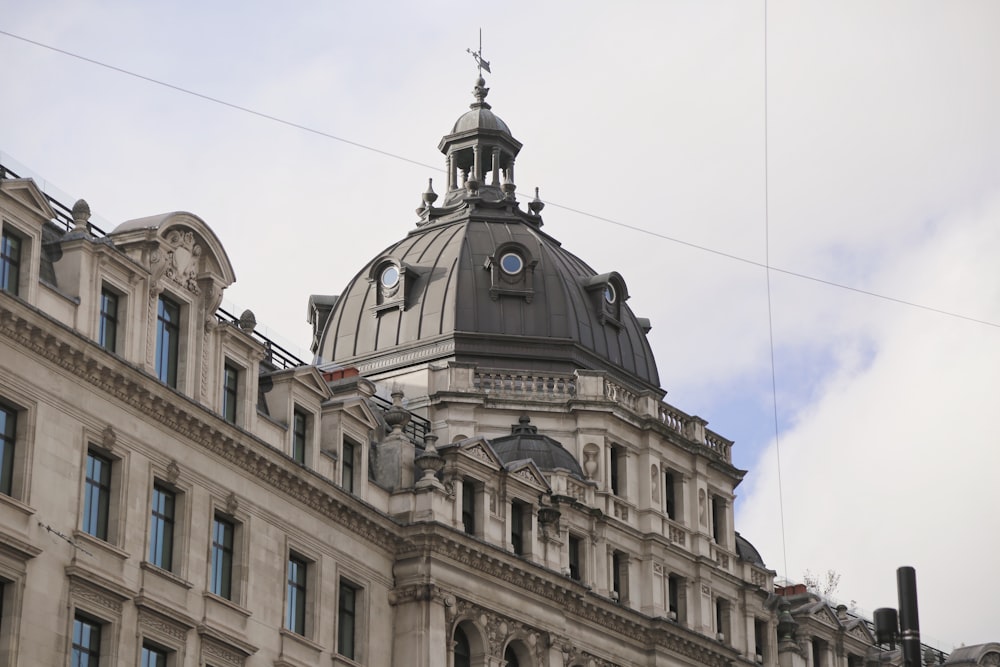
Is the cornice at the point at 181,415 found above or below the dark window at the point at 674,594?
below

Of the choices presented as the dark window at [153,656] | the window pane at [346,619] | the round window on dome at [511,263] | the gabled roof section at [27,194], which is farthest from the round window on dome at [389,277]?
the gabled roof section at [27,194]

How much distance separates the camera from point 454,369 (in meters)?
78.8

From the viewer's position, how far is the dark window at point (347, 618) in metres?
61.7

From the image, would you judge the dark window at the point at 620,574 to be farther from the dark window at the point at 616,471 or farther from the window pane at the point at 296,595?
the window pane at the point at 296,595

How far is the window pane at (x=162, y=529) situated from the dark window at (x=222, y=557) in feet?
5.86

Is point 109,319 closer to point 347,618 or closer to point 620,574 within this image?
point 347,618

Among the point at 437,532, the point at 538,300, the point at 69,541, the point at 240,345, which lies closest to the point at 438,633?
the point at 437,532

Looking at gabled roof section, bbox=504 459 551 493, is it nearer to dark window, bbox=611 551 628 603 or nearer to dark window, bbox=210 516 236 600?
dark window, bbox=611 551 628 603

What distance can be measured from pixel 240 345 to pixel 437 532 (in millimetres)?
9116

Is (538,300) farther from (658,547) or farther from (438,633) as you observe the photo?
(438,633)

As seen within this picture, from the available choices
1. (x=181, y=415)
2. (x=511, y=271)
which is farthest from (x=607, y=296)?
(x=181, y=415)

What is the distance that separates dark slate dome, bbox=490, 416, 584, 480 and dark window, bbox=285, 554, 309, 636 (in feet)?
42.3

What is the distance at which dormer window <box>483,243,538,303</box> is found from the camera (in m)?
83.1

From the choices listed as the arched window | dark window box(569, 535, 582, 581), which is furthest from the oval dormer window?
the arched window
